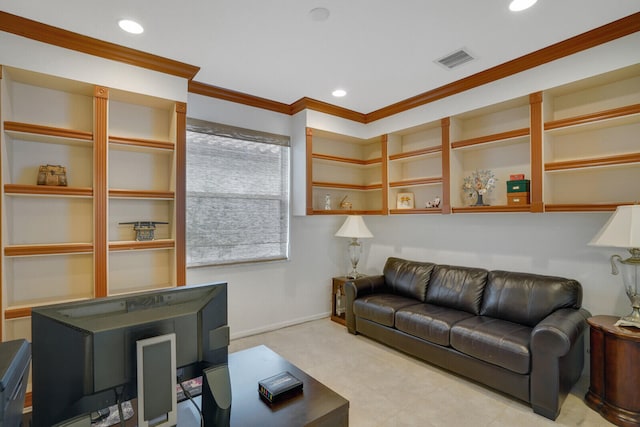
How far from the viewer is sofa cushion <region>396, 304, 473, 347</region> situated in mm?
2908

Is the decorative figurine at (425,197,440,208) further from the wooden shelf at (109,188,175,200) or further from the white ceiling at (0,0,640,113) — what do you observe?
the wooden shelf at (109,188,175,200)

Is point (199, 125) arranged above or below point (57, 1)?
below

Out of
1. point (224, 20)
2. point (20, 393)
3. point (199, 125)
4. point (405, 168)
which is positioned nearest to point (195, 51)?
point (224, 20)

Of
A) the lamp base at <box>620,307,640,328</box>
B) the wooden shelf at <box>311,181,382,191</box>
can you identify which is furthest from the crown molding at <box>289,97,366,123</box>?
the lamp base at <box>620,307,640,328</box>

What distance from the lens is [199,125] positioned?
137 inches

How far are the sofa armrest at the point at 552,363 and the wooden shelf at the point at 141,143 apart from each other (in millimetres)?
3446

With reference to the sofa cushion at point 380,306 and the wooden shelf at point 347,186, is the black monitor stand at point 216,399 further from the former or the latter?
the wooden shelf at point 347,186

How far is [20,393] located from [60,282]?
2.23 metres

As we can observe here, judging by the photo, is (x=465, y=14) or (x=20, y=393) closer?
(x=20, y=393)

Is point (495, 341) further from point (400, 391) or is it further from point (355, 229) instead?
point (355, 229)

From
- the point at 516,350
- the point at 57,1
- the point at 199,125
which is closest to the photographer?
the point at 57,1

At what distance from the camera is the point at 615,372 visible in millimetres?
2211

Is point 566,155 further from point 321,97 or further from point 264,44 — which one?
point 264,44

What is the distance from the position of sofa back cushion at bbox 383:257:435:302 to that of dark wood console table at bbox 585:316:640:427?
61.9 inches
